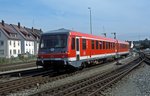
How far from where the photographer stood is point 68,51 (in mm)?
21094

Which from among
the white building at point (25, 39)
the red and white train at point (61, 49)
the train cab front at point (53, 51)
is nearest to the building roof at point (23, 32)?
the white building at point (25, 39)

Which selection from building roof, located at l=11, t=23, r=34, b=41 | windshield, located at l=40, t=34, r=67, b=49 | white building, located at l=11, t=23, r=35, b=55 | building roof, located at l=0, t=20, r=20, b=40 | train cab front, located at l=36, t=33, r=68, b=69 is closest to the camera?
train cab front, located at l=36, t=33, r=68, b=69

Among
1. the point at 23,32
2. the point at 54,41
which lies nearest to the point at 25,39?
the point at 23,32

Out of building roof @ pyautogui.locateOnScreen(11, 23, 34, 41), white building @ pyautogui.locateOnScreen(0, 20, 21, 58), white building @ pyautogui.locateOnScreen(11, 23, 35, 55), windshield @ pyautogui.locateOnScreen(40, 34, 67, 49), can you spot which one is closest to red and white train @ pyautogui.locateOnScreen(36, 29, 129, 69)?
windshield @ pyautogui.locateOnScreen(40, 34, 67, 49)

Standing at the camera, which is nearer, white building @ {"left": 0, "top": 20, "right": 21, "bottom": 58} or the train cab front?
the train cab front

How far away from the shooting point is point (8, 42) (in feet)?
268

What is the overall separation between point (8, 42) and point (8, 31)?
3.84 metres

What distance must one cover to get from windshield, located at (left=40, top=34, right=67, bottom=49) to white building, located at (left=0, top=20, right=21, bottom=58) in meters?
58.0

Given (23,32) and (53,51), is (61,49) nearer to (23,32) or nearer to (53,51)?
(53,51)

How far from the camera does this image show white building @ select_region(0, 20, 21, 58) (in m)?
81.4

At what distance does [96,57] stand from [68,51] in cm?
841

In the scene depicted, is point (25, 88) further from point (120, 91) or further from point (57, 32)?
point (57, 32)

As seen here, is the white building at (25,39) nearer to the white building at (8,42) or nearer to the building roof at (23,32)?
the building roof at (23,32)

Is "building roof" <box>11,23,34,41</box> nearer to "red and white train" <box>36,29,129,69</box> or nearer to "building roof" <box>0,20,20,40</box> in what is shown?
"building roof" <box>0,20,20,40</box>
